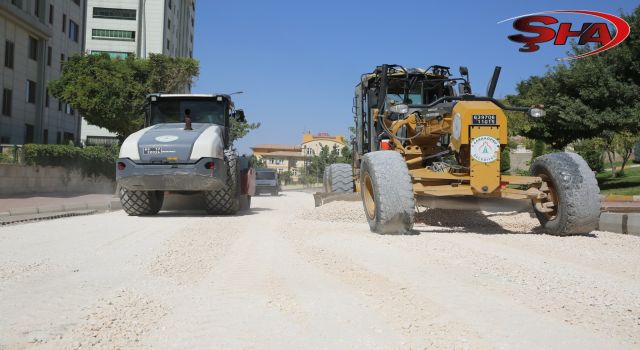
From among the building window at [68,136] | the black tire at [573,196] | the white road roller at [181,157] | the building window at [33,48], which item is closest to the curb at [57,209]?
the white road roller at [181,157]

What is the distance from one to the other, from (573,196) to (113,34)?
62938 millimetres

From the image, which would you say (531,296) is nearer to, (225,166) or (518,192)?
(518,192)

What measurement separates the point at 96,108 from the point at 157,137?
78.5ft

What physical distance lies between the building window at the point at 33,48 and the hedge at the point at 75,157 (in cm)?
903

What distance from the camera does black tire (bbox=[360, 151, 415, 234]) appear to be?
7227 mm

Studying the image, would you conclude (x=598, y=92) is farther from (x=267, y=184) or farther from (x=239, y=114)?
(x=267, y=184)

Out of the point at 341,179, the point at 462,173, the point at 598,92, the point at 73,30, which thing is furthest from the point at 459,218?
the point at 73,30

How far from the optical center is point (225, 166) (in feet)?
40.2

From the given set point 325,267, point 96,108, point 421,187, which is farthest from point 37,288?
point 96,108

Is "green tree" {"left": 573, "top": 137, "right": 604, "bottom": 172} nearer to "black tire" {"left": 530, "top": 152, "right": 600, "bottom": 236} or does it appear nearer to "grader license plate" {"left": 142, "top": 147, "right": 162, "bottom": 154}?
"black tire" {"left": 530, "top": 152, "right": 600, "bottom": 236}

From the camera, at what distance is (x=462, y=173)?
791 centimetres

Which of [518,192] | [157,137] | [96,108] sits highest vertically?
[96,108]

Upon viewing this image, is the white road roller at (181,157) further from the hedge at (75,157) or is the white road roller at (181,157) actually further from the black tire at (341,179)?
→ the hedge at (75,157)

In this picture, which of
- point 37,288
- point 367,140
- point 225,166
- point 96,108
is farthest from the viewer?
point 96,108
